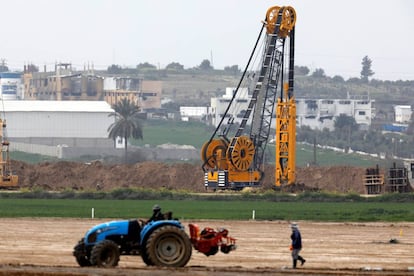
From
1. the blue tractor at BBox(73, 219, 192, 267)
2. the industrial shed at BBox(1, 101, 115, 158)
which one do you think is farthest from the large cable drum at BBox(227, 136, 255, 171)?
the industrial shed at BBox(1, 101, 115, 158)

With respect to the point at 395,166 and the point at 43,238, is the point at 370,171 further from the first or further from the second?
the point at 43,238

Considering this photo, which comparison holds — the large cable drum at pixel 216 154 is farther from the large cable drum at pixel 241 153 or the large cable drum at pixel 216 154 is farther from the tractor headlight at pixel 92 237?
the tractor headlight at pixel 92 237

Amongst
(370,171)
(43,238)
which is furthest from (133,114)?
(43,238)

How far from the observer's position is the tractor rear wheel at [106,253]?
3008cm

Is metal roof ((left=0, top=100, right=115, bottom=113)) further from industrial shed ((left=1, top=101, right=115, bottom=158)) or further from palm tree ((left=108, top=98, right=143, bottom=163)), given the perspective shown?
palm tree ((left=108, top=98, right=143, bottom=163))

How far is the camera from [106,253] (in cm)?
3017

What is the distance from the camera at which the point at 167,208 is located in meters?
65.1

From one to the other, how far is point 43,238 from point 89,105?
133967 mm

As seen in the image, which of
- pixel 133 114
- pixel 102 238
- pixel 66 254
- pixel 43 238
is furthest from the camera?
pixel 133 114

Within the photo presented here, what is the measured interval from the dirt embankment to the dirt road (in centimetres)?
4230

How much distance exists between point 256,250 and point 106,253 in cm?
939

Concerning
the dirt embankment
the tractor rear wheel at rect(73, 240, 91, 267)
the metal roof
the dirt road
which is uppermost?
the metal roof

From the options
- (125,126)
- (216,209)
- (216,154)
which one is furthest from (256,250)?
(125,126)

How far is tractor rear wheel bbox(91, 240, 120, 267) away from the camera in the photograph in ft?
98.7
